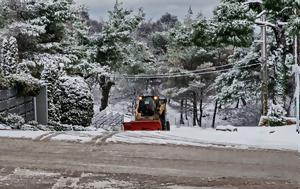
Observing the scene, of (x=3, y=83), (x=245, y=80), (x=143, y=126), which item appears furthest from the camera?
(x=245, y=80)

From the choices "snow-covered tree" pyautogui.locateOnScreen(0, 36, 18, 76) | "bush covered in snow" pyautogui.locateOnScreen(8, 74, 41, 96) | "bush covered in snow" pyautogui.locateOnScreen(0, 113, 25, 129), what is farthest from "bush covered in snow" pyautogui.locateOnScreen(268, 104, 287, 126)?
"snow-covered tree" pyautogui.locateOnScreen(0, 36, 18, 76)

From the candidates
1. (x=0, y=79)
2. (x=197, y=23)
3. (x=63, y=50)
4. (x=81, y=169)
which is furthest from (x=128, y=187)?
(x=63, y=50)

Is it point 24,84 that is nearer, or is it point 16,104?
point 16,104

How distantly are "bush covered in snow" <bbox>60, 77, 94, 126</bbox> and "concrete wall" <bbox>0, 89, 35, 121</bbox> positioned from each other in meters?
1.55

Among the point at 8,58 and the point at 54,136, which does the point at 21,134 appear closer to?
the point at 54,136

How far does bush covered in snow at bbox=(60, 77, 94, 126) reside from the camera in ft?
53.4

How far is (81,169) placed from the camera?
6.04m

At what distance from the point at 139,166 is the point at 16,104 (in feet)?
26.4

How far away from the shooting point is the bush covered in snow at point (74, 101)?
53.4ft

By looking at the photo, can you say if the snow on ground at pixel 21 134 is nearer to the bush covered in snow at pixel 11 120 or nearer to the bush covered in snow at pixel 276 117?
the bush covered in snow at pixel 11 120

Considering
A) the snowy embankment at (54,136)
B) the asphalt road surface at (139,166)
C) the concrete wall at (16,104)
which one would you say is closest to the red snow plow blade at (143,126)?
the concrete wall at (16,104)

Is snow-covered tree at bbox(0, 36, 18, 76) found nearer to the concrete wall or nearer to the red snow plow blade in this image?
the concrete wall

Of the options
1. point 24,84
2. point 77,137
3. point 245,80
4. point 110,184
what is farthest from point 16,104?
point 245,80

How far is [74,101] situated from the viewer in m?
16.3
